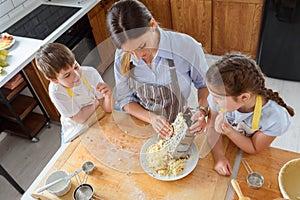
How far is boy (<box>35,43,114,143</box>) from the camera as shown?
1157mm

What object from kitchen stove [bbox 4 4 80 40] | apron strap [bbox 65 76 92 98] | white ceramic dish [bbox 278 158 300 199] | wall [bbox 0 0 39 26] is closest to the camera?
white ceramic dish [bbox 278 158 300 199]

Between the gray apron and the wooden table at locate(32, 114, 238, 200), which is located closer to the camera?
the wooden table at locate(32, 114, 238, 200)

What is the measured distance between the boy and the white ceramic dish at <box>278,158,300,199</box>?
0.69 m

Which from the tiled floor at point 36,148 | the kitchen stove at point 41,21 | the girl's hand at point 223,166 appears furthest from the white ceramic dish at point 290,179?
the kitchen stove at point 41,21

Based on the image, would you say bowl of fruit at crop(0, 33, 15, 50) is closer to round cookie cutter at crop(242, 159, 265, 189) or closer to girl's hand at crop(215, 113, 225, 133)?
girl's hand at crop(215, 113, 225, 133)

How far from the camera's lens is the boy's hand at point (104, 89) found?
1.22 meters

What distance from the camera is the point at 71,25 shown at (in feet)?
6.38

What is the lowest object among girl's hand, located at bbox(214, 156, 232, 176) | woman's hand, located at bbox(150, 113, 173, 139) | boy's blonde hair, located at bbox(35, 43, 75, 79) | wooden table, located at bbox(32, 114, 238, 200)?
wooden table, located at bbox(32, 114, 238, 200)

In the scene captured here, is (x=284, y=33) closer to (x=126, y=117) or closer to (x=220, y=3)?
(x=220, y=3)

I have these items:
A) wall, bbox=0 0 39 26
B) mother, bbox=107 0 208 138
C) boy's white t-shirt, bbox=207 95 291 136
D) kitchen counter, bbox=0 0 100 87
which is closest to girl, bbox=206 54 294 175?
boy's white t-shirt, bbox=207 95 291 136

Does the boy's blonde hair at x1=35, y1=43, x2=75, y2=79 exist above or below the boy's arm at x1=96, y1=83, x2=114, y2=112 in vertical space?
above

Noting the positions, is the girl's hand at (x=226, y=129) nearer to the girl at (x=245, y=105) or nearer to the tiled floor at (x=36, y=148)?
the girl at (x=245, y=105)

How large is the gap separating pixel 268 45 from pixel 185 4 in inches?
27.1

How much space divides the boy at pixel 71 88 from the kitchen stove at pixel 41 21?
29.3 inches
